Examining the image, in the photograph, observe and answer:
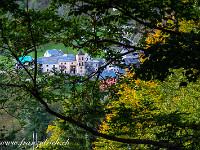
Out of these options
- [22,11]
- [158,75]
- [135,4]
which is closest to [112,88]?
[158,75]

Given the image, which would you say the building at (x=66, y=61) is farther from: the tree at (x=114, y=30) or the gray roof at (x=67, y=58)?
the tree at (x=114, y=30)

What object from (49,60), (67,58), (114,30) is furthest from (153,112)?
(49,60)

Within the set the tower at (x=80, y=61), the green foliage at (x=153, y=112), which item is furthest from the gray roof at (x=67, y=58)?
the green foliage at (x=153, y=112)

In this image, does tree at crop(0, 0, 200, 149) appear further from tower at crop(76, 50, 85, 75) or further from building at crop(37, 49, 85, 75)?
tower at crop(76, 50, 85, 75)

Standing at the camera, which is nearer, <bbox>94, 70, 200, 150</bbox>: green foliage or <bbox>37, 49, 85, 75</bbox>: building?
<bbox>94, 70, 200, 150</bbox>: green foliage

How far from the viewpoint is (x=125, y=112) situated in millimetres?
5324

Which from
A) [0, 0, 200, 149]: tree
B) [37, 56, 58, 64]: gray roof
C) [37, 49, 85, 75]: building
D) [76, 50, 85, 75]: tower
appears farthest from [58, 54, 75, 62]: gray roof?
[0, 0, 200, 149]: tree

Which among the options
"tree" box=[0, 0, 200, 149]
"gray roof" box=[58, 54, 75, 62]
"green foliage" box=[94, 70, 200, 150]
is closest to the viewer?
"tree" box=[0, 0, 200, 149]

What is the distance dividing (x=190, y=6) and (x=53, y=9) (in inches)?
107

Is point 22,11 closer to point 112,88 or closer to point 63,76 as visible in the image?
point 63,76

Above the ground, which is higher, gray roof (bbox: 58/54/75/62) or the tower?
gray roof (bbox: 58/54/75/62)

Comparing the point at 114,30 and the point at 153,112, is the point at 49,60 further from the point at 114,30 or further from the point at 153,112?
the point at 114,30

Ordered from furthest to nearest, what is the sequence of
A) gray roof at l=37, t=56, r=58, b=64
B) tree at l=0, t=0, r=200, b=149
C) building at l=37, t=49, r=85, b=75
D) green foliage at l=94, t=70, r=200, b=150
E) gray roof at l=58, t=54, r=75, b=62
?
gray roof at l=37, t=56, r=58, b=64, gray roof at l=58, t=54, r=75, b=62, building at l=37, t=49, r=85, b=75, green foliage at l=94, t=70, r=200, b=150, tree at l=0, t=0, r=200, b=149

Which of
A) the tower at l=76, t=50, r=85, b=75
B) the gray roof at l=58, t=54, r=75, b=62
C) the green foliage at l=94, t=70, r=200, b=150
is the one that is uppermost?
the gray roof at l=58, t=54, r=75, b=62
